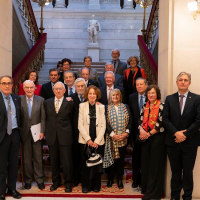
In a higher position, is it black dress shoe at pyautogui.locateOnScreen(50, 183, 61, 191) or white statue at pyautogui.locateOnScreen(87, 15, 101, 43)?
white statue at pyautogui.locateOnScreen(87, 15, 101, 43)

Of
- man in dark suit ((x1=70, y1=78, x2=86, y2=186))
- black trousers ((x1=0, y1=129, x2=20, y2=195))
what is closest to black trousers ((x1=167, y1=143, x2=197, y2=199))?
man in dark suit ((x1=70, y1=78, x2=86, y2=186))

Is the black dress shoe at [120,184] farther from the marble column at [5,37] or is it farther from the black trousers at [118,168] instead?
the marble column at [5,37]

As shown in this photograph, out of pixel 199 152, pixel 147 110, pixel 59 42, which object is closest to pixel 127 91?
pixel 147 110

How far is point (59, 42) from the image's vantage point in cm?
1391

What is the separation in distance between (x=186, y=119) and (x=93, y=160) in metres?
1.49

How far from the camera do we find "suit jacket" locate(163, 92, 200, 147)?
4.81 m

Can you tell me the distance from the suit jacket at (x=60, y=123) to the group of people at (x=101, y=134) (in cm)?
2

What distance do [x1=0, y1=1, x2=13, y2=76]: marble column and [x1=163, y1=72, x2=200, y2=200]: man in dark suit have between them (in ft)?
8.83

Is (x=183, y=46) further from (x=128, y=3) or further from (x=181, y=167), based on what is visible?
(x=128, y=3)

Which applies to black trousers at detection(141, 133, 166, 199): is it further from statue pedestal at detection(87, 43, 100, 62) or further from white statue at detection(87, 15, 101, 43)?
statue pedestal at detection(87, 43, 100, 62)

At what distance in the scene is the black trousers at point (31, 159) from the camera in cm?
546

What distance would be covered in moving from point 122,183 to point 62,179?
3.45 feet

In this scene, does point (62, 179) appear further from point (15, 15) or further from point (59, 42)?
point (59, 42)

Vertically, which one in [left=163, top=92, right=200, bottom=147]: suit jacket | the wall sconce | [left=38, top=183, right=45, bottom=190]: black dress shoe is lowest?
[left=38, top=183, right=45, bottom=190]: black dress shoe
